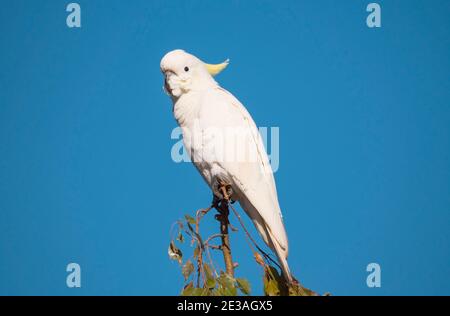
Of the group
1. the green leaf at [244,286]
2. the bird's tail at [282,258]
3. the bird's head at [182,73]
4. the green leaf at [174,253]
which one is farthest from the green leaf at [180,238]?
the bird's head at [182,73]

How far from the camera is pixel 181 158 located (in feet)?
14.1

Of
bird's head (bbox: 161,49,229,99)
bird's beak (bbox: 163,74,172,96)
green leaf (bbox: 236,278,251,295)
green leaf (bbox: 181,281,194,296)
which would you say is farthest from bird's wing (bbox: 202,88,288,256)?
green leaf (bbox: 181,281,194,296)

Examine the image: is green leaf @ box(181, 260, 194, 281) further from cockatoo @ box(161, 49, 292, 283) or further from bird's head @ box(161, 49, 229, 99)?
bird's head @ box(161, 49, 229, 99)

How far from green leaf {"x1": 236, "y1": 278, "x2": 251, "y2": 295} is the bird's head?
1723mm

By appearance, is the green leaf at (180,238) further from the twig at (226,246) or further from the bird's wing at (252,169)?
the bird's wing at (252,169)

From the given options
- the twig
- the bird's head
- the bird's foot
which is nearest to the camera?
the twig

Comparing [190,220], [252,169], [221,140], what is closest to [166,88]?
[221,140]

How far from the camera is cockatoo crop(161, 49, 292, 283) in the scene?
3.93 m

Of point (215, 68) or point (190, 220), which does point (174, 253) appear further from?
point (215, 68)

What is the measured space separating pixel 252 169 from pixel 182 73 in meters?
0.89
